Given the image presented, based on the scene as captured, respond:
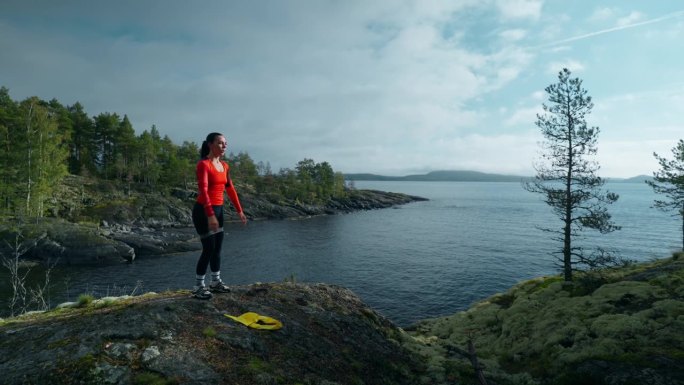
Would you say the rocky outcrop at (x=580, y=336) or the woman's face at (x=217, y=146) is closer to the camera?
the woman's face at (x=217, y=146)

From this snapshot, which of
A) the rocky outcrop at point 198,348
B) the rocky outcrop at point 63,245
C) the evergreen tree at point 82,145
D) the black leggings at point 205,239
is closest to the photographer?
the rocky outcrop at point 198,348

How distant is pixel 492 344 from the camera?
15.4 meters

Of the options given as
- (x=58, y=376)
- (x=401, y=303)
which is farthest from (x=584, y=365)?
(x=401, y=303)

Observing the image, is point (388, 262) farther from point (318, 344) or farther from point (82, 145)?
point (82, 145)

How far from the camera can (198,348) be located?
641cm

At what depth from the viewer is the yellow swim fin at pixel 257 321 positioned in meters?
7.78

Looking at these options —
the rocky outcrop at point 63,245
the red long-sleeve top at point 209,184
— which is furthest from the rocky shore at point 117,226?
the red long-sleeve top at point 209,184

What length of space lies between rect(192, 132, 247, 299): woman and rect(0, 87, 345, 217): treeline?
41.6 metres

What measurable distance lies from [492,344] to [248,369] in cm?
1339

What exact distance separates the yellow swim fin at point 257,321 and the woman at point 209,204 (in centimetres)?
129

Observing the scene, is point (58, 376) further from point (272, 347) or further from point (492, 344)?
point (492, 344)

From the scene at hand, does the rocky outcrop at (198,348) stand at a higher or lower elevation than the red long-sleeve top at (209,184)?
lower

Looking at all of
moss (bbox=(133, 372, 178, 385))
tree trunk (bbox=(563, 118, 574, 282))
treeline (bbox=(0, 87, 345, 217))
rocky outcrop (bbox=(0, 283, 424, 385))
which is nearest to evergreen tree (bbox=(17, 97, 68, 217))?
treeline (bbox=(0, 87, 345, 217))

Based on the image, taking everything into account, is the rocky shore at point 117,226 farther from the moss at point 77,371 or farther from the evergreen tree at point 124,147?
the moss at point 77,371
